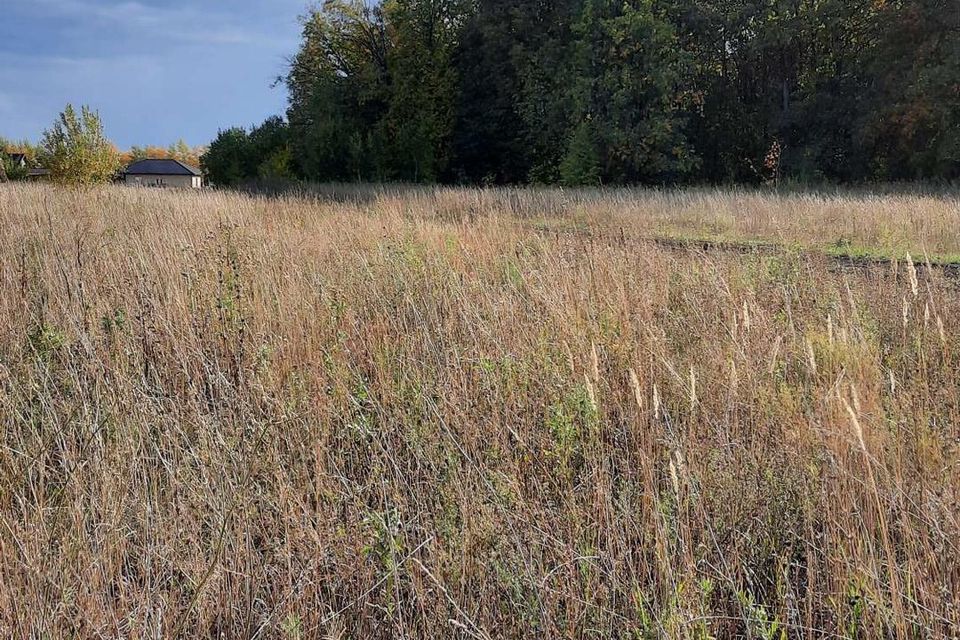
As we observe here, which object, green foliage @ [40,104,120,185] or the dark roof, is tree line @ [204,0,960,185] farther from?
the dark roof

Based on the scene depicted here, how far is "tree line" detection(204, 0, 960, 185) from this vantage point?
2350 centimetres

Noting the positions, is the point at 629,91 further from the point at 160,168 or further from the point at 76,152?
the point at 160,168

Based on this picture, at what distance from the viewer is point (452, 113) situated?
33375 millimetres

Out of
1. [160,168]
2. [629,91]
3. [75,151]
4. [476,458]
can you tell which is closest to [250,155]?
[629,91]

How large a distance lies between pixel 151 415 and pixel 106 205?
9.45 m

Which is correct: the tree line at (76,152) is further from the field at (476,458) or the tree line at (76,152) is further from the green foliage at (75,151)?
the field at (476,458)

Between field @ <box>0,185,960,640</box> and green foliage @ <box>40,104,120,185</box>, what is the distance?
9.48 meters

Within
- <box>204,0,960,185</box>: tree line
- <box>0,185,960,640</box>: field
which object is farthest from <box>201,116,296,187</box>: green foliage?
<box>0,185,960,640</box>: field

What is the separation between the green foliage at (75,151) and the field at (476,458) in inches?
373

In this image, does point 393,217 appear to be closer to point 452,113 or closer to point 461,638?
point 461,638

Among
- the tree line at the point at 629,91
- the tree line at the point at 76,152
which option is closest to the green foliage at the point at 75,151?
the tree line at the point at 76,152

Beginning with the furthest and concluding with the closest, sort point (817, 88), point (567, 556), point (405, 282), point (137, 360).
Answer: point (817, 88) → point (405, 282) → point (137, 360) → point (567, 556)

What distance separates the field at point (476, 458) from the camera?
71.9 inches

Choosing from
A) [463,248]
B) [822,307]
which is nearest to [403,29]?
[463,248]
